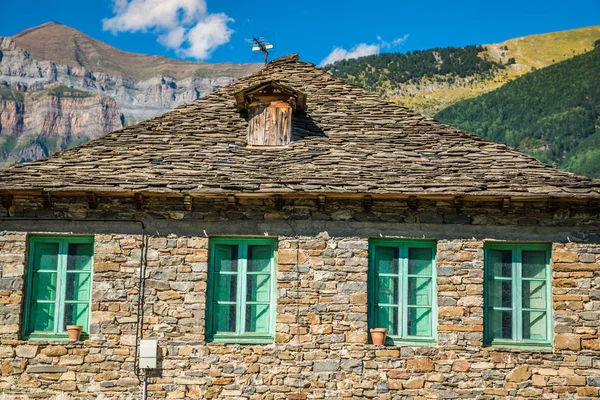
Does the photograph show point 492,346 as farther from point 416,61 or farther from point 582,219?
point 416,61

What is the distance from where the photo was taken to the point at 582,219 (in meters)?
10.7

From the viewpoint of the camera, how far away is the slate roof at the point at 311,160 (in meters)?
10.7

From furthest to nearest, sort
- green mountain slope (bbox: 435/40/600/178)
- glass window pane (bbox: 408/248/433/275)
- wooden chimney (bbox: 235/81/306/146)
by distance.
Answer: green mountain slope (bbox: 435/40/600/178)
wooden chimney (bbox: 235/81/306/146)
glass window pane (bbox: 408/248/433/275)

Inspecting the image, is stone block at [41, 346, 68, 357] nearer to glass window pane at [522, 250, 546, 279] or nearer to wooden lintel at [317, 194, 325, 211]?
wooden lintel at [317, 194, 325, 211]

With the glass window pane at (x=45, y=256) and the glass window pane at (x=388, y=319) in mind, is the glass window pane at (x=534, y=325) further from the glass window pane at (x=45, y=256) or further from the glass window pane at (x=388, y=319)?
the glass window pane at (x=45, y=256)

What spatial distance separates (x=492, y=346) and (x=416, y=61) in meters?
91.4

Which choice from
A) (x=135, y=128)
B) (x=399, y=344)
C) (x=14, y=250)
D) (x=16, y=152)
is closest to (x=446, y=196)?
(x=399, y=344)

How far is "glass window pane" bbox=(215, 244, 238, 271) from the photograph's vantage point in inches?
434

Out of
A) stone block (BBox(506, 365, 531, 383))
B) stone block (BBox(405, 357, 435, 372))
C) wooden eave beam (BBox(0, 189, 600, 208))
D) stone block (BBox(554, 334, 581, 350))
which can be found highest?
wooden eave beam (BBox(0, 189, 600, 208))

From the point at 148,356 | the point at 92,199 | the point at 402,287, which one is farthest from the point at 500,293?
the point at 92,199

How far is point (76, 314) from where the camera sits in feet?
36.2

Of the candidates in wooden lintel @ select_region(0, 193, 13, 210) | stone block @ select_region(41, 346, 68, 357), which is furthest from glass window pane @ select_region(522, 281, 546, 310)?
wooden lintel @ select_region(0, 193, 13, 210)

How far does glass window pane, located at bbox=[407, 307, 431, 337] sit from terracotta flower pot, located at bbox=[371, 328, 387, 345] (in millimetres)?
484

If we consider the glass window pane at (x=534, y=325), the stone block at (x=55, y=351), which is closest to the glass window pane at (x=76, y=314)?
the stone block at (x=55, y=351)
